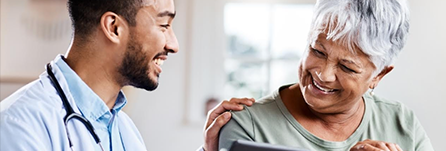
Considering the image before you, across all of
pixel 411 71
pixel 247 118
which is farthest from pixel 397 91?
pixel 247 118

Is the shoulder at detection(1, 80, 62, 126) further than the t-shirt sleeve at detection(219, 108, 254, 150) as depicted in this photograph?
No

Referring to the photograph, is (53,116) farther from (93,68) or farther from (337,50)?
(337,50)

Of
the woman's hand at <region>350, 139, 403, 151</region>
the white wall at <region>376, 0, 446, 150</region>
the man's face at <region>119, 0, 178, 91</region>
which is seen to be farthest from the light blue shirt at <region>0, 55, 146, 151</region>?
the white wall at <region>376, 0, 446, 150</region>

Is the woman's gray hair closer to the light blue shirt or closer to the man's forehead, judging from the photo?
the man's forehead

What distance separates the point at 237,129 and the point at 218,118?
9 centimetres

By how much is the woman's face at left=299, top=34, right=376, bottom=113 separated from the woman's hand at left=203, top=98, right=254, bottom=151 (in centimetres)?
18

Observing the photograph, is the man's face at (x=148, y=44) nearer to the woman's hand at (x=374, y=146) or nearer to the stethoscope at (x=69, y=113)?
the stethoscope at (x=69, y=113)

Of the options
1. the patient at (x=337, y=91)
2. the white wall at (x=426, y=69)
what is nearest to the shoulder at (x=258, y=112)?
the patient at (x=337, y=91)

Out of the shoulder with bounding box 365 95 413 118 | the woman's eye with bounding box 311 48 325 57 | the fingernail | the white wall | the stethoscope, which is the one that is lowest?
the white wall

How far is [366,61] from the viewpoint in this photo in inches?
63.1

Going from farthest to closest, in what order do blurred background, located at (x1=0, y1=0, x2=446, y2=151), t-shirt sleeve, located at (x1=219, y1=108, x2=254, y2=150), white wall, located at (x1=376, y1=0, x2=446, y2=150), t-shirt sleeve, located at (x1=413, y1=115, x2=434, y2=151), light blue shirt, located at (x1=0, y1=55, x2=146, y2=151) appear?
blurred background, located at (x1=0, y1=0, x2=446, y2=151) → white wall, located at (x1=376, y1=0, x2=446, y2=150) → t-shirt sleeve, located at (x1=413, y1=115, x2=434, y2=151) → t-shirt sleeve, located at (x1=219, y1=108, x2=254, y2=150) → light blue shirt, located at (x1=0, y1=55, x2=146, y2=151)

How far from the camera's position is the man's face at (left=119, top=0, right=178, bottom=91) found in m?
1.55

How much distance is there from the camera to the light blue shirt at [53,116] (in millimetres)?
1297

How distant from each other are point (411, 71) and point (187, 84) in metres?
1.57
